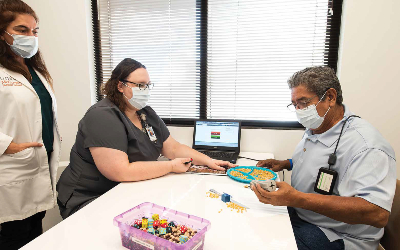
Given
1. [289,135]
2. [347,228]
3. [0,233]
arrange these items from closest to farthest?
[347,228], [0,233], [289,135]

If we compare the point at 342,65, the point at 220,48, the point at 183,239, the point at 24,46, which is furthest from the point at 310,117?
the point at 24,46

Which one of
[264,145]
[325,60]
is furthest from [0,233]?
[325,60]

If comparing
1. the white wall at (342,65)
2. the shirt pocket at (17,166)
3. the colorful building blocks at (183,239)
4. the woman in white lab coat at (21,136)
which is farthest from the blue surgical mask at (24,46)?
the colorful building blocks at (183,239)

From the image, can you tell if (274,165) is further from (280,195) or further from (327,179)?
(280,195)

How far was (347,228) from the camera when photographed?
1124 mm

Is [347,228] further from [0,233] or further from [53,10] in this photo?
[53,10]

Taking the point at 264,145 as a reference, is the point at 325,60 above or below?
above

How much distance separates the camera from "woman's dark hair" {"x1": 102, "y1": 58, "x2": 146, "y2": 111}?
5.37ft

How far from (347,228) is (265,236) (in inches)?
19.8

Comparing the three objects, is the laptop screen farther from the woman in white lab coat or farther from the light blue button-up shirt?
the woman in white lab coat

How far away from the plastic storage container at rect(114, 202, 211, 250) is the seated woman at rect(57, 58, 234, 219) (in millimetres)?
455

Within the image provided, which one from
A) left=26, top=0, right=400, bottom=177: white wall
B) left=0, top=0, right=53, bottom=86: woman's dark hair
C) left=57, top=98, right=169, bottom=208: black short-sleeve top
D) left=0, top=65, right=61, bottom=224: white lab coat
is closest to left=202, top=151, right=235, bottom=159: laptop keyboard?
left=26, top=0, right=400, bottom=177: white wall

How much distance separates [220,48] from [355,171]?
5.79 feet

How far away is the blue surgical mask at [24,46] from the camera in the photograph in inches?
57.8
